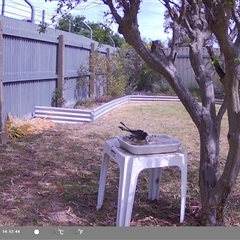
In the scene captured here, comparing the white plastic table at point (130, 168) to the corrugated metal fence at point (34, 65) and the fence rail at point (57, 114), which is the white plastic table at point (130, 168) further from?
the fence rail at point (57, 114)

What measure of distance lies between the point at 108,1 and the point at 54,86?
21.1 ft

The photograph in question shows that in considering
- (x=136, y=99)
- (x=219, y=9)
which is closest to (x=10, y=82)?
(x=219, y=9)

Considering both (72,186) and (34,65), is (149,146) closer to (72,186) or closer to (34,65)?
(72,186)

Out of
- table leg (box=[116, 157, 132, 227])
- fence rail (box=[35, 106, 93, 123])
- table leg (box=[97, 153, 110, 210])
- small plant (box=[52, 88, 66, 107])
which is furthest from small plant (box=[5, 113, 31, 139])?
table leg (box=[116, 157, 132, 227])

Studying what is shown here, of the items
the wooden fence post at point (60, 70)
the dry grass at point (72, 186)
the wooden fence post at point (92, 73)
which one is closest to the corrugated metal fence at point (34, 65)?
the wooden fence post at point (60, 70)

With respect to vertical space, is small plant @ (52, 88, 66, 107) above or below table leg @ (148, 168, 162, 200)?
above

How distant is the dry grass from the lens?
3.59 meters

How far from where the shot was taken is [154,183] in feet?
13.2

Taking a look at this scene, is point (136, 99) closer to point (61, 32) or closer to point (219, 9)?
point (61, 32)

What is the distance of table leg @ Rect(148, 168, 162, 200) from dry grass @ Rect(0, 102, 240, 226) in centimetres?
7

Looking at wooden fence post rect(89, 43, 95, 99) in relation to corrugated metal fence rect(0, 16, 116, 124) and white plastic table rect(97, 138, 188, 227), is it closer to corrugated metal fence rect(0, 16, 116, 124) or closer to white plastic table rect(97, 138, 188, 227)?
corrugated metal fence rect(0, 16, 116, 124)

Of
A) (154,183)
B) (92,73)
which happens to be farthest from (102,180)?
(92,73)

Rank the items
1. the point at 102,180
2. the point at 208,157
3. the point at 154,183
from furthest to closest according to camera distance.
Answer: the point at 154,183
the point at 102,180
the point at 208,157

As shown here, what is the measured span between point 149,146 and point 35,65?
19.3ft
